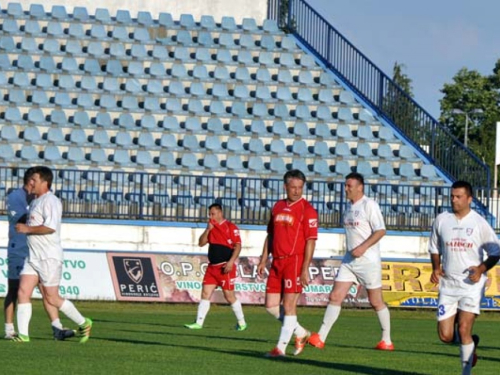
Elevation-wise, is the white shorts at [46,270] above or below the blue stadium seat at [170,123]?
below

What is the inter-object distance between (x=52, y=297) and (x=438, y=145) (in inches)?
822

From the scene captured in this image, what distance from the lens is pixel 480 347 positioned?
58.2 ft

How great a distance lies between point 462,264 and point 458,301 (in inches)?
13.5

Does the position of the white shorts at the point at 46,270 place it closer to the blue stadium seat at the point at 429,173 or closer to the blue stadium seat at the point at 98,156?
the blue stadium seat at the point at 98,156

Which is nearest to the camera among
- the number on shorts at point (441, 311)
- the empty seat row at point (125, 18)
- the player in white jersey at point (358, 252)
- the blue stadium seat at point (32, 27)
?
the number on shorts at point (441, 311)

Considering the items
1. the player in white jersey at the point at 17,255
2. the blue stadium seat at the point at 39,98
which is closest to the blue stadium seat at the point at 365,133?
the blue stadium seat at the point at 39,98

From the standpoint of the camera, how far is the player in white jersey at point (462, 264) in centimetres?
1138

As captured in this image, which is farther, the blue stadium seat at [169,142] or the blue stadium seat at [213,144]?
the blue stadium seat at [213,144]

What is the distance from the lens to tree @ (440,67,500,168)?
86.6m

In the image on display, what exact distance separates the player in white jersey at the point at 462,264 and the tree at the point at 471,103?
72.4 meters

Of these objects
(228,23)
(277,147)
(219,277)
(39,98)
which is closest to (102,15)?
(228,23)

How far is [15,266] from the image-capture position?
15.7 m

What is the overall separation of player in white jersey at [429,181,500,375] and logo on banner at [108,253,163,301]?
17.0m

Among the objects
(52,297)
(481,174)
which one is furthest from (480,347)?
(481,174)
